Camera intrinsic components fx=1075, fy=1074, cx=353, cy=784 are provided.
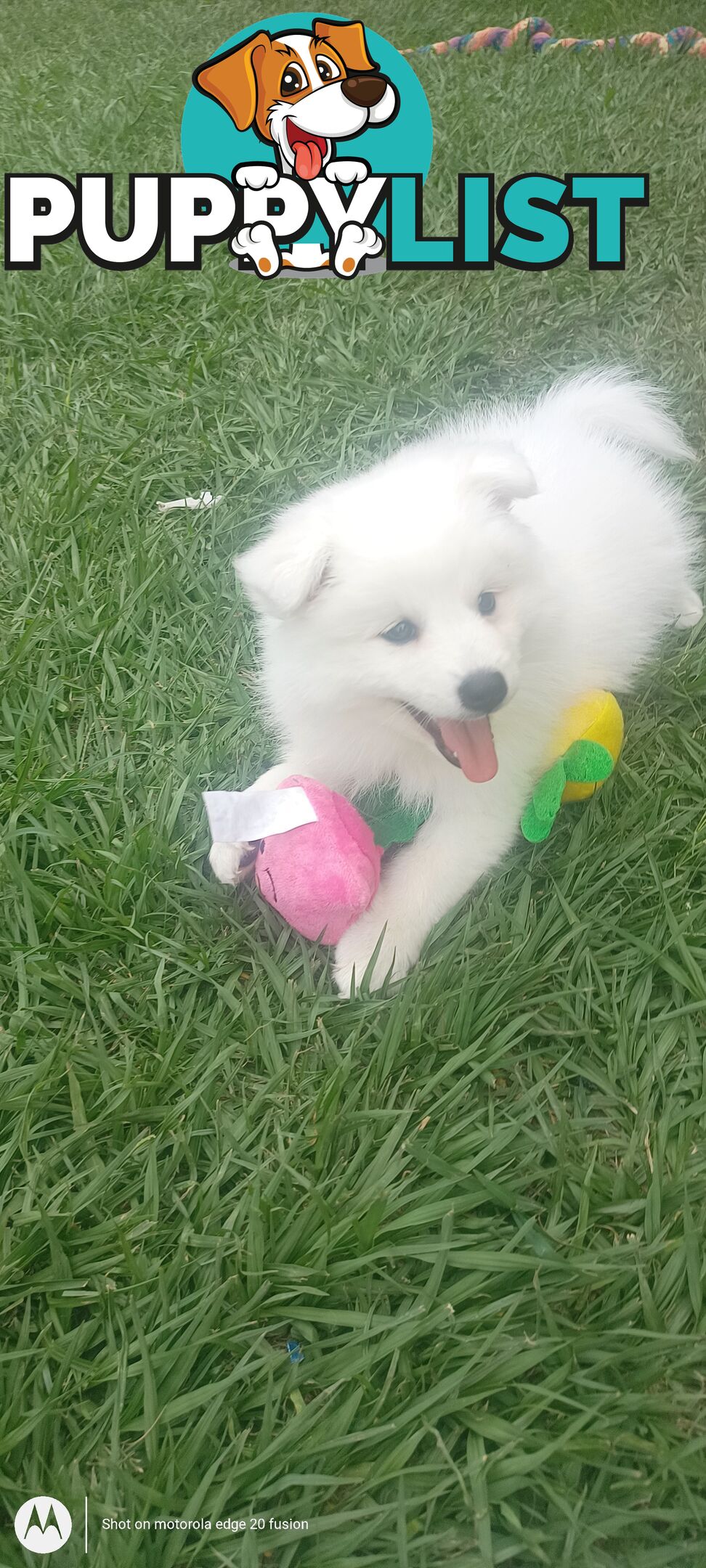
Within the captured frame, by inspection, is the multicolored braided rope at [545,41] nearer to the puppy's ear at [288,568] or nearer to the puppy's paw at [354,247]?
the puppy's paw at [354,247]

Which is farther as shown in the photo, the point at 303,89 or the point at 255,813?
the point at 303,89

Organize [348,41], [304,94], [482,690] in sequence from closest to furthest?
[482,690]
[304,94]
[348,41]

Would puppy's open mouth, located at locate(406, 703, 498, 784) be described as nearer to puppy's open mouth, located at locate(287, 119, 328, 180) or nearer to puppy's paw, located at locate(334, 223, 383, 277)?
puppy's open mouth, located at locate(287, 119, 328, 180)

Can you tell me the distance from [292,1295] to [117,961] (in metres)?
0.58

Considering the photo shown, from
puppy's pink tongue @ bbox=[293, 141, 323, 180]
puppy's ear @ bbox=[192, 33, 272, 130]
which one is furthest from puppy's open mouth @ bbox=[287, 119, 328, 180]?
puppy's ear @ bbox=[192, 33, 272, 130]

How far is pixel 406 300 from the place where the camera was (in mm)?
3193

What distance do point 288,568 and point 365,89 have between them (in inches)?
86.0

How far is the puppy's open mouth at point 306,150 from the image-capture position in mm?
2785

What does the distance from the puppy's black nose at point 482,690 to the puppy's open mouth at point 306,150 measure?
211 centimetres

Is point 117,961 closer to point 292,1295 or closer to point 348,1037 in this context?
point 348,1037

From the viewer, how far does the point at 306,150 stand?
9.37 ft

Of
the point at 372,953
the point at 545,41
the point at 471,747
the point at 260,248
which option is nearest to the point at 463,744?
the point at 471,747

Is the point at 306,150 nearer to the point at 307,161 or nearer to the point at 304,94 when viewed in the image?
the point at 307,161

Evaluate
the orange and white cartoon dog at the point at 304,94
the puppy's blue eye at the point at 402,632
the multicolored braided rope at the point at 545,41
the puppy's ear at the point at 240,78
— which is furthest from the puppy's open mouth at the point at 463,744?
the multicolored braided rope at the point at 545,41
